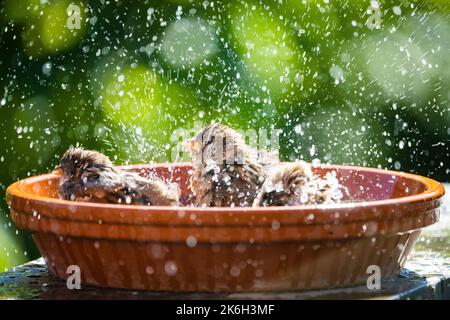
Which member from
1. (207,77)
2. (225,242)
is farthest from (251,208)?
(207,77)

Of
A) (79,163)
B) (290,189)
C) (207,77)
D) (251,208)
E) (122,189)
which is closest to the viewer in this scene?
(251,208)

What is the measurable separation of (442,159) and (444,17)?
2.58ft

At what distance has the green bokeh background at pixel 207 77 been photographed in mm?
3723

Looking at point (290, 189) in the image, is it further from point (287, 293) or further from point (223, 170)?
point (223, 170)

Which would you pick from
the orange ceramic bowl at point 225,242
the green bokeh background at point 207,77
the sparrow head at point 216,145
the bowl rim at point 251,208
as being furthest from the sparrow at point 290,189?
the green bokeh background at point 207,77

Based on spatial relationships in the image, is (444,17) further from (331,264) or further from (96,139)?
(331,264)

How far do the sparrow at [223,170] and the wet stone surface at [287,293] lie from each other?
50 centimetres

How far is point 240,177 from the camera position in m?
2.76

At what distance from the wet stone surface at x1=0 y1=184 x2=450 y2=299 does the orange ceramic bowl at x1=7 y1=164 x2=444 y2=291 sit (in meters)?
0.02

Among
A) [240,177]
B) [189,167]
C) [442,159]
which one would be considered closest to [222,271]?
[240,177]

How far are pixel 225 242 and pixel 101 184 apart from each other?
591 millimetres

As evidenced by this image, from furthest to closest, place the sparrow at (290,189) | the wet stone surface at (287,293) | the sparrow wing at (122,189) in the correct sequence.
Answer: the sparrow wing at (122,189), the sparrow at (290,189), the wet stone surface at (287,293)

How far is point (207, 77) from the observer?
4.04 meters

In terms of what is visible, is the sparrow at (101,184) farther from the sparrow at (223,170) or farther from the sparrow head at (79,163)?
the sparrow at (223,170)
